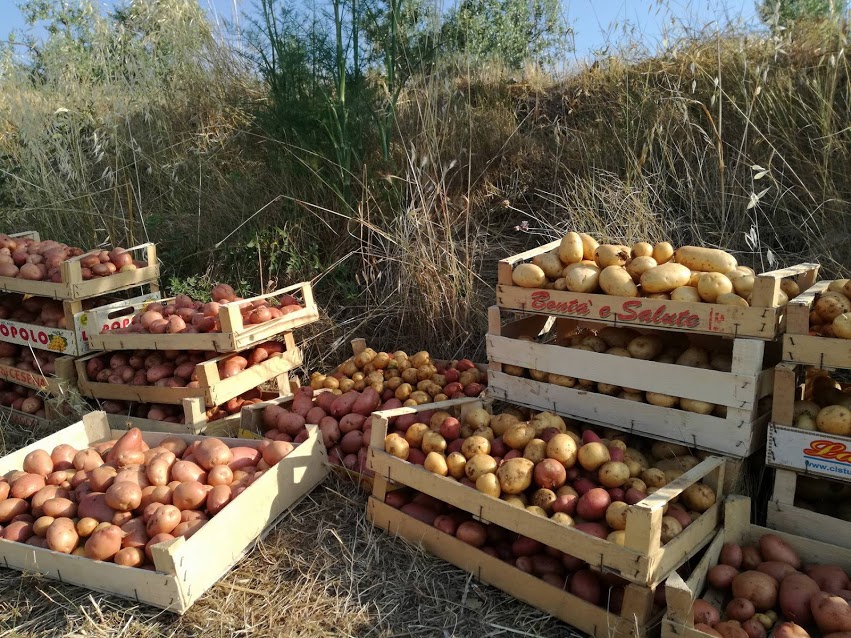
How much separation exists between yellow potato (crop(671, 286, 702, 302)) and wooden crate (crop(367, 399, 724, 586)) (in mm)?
608

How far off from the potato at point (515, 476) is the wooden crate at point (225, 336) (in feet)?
5.48

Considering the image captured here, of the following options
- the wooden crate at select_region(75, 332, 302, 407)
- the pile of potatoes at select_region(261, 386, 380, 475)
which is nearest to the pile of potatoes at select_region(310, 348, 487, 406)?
the pile of potatoes at select_region(261, 386, 380, 475)

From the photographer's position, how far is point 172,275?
18.2 ft

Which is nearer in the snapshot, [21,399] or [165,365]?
[165,365]

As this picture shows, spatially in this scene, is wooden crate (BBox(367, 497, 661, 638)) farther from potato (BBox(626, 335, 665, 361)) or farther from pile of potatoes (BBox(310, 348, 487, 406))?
potato (BBox(626, 335, 665, 361))

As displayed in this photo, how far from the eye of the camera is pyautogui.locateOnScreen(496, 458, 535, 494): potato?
244 centimetres

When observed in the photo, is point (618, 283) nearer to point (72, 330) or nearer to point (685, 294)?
point (685, 294)

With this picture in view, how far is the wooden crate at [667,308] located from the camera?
2355 mm

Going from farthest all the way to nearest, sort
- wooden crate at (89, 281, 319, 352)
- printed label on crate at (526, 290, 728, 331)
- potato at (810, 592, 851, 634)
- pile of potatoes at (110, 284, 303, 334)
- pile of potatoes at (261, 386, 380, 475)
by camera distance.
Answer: pile of potatoes at (110, 284, 303, 334), wooden crate at (89, 281, 319, 352), pile of potatoes at (261, 386, 380, 475), printed label on crate at (526, 290, 728, 331), potato at (810, 592, 851, 634)

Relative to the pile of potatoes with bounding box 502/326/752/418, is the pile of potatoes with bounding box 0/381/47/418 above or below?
below

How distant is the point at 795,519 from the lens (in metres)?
2.45

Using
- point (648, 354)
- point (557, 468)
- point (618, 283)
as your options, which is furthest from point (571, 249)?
point (557, 468)

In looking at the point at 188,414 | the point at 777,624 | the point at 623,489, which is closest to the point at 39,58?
the point at 188,414

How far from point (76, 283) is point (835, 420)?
396 centimetres
